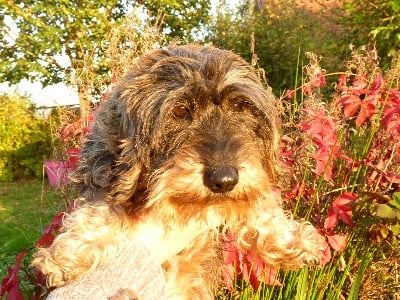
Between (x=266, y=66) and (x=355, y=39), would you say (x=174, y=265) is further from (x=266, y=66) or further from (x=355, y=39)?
(x=266, y=66)

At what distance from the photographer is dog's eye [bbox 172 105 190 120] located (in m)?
2.35

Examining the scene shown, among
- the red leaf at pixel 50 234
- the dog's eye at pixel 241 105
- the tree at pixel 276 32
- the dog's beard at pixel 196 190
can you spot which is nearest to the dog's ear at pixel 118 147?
the dog's beard at pixel 196 190

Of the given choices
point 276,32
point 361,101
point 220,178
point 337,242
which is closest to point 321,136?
point 361,101

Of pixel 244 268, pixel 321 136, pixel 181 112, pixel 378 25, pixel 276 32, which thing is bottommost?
pixel 244 268

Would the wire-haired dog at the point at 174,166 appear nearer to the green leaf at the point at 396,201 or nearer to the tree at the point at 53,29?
the green leaf at the point at 396,201

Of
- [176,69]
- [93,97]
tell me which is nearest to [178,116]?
[176,69]

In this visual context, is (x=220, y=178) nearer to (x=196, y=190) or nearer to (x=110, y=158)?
(x=196, y=190)

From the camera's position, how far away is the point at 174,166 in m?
2.21

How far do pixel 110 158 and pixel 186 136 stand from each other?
1.47ft

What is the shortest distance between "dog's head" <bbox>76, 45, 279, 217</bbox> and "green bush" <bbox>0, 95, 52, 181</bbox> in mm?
10711

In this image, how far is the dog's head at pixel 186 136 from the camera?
2193 millimetres

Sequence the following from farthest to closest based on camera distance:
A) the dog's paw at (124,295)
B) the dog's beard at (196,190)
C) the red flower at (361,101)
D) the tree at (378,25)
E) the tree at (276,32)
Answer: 1. the tree at (276,32)
2. the tree at (378,25)
3. the red flower at (361,101)
4. the dog's beard at (196,190)
5. the dog's paw at (124,295)

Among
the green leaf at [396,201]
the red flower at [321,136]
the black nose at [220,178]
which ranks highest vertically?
the red flower at [321,136]

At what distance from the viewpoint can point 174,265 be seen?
2746 mm
